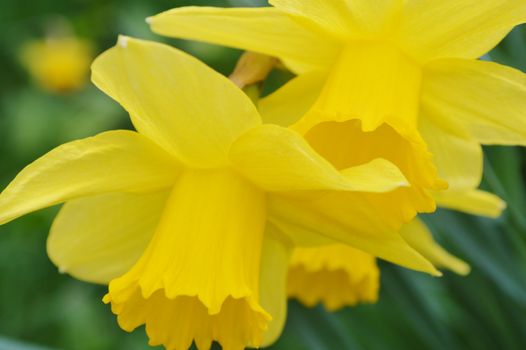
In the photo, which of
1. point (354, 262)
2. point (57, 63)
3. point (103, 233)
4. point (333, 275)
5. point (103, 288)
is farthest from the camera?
point (57, 63)

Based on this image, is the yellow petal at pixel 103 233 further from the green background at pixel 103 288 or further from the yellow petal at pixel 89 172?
the green background at pixel 103 288

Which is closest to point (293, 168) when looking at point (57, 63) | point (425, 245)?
point (425, 245)

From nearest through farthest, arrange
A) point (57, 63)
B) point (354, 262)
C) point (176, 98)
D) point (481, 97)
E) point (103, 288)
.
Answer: point (176, 98) → point (481, 97) → point (354, 262) → point (103, 288) → point (57, 63)

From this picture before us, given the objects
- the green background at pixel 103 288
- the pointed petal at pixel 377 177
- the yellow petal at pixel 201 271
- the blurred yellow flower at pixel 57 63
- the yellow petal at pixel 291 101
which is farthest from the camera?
the blurred yellow flower at pixel 57 63

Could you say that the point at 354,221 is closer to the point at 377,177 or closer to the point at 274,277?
the point at 377,177

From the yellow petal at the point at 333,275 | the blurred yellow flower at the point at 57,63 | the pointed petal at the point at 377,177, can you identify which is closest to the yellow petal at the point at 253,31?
the pointed petal at the point at 377,177

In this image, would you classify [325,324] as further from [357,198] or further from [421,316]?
[357,198]

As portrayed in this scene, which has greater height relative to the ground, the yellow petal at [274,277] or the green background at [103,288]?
the yellow petal at [274,277]
